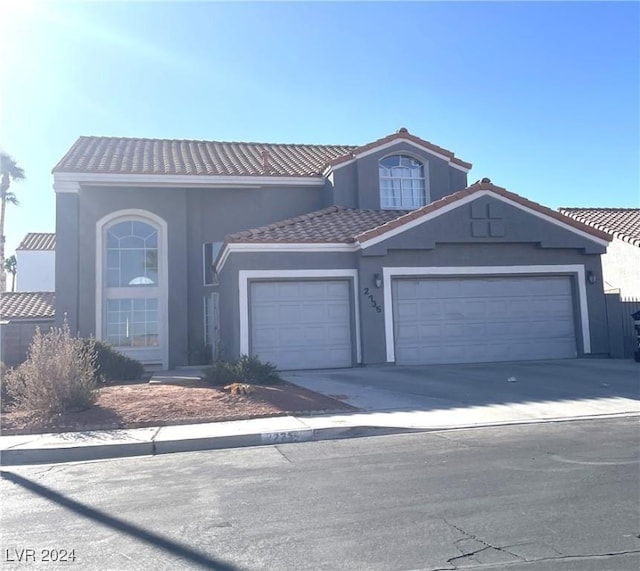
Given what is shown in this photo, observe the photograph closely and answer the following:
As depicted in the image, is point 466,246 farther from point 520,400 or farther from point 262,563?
point 262,563

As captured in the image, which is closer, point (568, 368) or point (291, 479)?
point (291, 479)

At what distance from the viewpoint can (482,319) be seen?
17.7m

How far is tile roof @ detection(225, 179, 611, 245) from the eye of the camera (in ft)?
54.6

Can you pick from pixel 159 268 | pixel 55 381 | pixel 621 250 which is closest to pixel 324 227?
pixel 159 268

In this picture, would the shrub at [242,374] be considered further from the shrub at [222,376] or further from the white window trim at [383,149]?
the white window trim at [383,149]

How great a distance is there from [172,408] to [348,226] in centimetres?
890

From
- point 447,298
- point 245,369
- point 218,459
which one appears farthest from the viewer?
point 447,298

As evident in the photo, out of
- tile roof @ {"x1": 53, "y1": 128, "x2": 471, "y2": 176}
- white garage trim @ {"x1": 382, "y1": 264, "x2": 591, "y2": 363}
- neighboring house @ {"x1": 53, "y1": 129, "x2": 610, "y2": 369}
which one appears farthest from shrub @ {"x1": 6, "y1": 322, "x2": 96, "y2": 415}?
tile roof @ {"x1": 53, "y1": 128, "x2": 471, "y2": 176}

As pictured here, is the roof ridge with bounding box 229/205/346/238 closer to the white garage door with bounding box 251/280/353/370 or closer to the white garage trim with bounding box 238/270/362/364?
the white garage trim with bounding box 238/270/362/364

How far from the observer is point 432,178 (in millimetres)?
21172

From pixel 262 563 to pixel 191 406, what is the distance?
6.52 m

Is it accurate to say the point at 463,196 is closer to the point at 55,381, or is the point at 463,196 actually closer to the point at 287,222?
the point at 287,222

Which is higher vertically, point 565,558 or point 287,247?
point 287,247

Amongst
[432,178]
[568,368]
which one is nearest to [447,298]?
[568,368]
